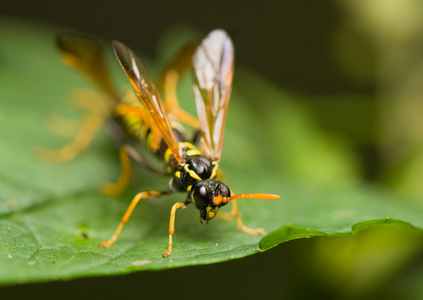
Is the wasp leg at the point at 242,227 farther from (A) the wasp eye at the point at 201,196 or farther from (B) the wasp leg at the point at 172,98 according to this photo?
(B) the wasp leg at the point at 172,98

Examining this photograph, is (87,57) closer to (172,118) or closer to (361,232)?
(172,118)

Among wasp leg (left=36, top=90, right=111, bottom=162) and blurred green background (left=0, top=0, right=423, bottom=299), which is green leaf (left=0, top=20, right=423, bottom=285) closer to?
wasp leg (left=36, top=90, right=111, bottom=162)

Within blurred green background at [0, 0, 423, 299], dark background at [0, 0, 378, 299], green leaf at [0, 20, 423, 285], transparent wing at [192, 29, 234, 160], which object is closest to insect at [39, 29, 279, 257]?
transparent wing at [192, 29, 234, 160]

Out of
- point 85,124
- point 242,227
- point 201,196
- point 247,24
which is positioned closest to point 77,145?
point 85,124

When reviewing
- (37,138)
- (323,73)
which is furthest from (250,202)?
(323,73)

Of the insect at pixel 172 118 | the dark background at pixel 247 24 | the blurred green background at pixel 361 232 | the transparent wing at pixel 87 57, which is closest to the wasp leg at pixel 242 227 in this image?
the insect at pixel 172 118

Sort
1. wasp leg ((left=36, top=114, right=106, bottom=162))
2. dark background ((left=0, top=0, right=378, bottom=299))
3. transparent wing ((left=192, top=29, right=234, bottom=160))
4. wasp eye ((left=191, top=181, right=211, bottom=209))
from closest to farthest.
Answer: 1. wasp eye ((left=191, top=181, right=211, bottom=209))
2. transparent wing ((left=192, top=29, right=234, bottom=160))
3. wasp leg ((left=36, top=114, right=106, bottom=162))
4. dark background ((left=0, top=0, right=378, bottom=299))

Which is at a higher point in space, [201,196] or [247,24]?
[201,196]
